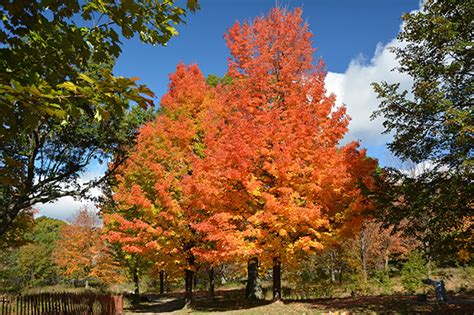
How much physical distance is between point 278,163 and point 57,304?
940 centimetres

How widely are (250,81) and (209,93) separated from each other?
4693mm

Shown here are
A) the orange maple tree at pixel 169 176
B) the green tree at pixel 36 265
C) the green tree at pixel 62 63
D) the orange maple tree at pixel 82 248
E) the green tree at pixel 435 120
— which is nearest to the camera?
the green tree at pixel 62 63

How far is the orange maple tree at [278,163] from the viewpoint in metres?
13.2

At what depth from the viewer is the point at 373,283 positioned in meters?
20.9

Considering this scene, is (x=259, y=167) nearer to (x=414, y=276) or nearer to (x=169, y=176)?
(x=169, y=176)

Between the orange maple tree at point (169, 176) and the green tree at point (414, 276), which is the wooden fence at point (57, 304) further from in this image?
the green tree at point (414, 276)

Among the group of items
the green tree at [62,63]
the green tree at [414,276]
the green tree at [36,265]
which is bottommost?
the green tree at [36,265]

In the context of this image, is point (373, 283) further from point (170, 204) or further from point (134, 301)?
point (134, 301)

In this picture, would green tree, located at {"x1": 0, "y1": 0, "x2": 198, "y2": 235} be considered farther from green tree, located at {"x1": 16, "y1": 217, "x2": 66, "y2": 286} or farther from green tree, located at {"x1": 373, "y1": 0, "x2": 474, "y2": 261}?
green tree, located at {"x1": 16, "y1": 217, "x2": 66, "y2": 286}

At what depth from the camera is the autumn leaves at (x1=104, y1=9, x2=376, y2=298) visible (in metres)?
13.3

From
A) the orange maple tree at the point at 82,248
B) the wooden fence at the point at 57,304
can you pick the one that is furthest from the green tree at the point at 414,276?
the orange maple tree at the point at 82,248

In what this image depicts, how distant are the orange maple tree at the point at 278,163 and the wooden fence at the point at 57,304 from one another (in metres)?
4.39

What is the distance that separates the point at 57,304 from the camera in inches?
496

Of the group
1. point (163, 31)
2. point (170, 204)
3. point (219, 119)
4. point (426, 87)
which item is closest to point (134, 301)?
point (170, 204)
